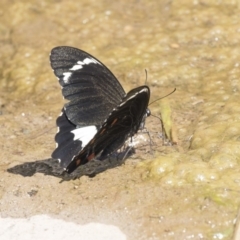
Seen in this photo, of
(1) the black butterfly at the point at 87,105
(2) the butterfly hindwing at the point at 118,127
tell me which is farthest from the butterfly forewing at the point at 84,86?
(2) the butterfly hindwing at the point at 118,127

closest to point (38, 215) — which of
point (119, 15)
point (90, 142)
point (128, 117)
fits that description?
point (90, 142)

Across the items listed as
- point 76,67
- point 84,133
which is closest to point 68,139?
point 84,133

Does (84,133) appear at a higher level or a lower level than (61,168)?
higher

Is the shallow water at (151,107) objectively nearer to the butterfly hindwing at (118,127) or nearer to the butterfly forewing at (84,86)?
the butterfly hindwing at (118,127)

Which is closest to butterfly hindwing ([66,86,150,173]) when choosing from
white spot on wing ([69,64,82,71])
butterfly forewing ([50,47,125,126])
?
butterfly forewing ([50,47,125,126])

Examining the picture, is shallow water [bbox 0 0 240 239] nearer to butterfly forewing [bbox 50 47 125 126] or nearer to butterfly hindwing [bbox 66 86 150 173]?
butterfly hindwing [bbox 66 86 150 173]

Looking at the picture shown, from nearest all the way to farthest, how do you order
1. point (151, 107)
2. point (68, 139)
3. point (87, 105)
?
point (68, 139) < point (87, 105) < point (151, 107)

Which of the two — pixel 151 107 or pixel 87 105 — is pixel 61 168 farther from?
pixel 151 107
